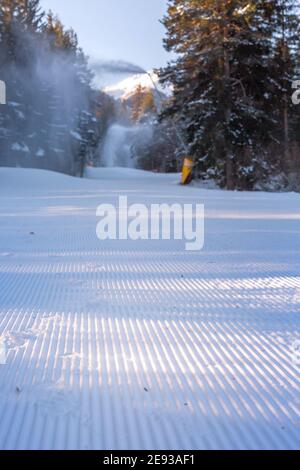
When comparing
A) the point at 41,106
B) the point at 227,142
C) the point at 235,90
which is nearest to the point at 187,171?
the point at 227,142

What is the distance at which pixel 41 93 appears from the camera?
29.1 metres

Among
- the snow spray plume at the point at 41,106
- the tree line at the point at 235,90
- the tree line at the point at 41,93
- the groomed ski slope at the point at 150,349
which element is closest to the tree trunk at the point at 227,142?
the tree line at the point at 235,90

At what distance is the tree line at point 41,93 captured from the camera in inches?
1073

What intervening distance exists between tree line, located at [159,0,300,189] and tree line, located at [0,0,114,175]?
11.6m

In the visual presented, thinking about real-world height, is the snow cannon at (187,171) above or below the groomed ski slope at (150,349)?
above

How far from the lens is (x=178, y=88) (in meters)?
Answer: 20.2

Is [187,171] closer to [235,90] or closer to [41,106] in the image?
[235,90]

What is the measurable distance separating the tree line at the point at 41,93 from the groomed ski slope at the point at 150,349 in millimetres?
25508

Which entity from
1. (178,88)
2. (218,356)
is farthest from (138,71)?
(218,356)

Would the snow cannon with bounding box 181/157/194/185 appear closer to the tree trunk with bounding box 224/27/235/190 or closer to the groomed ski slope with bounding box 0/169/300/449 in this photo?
the tree trunk with bounding box 224/27/235/190

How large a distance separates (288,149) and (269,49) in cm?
423

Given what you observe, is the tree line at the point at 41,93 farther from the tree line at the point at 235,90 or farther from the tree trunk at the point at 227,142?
the tree trunk at the point at 227,142

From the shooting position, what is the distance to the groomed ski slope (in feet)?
5.30

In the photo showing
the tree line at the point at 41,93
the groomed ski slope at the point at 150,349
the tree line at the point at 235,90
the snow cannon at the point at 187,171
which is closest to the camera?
the groomed ski slope at the point at 150,349
